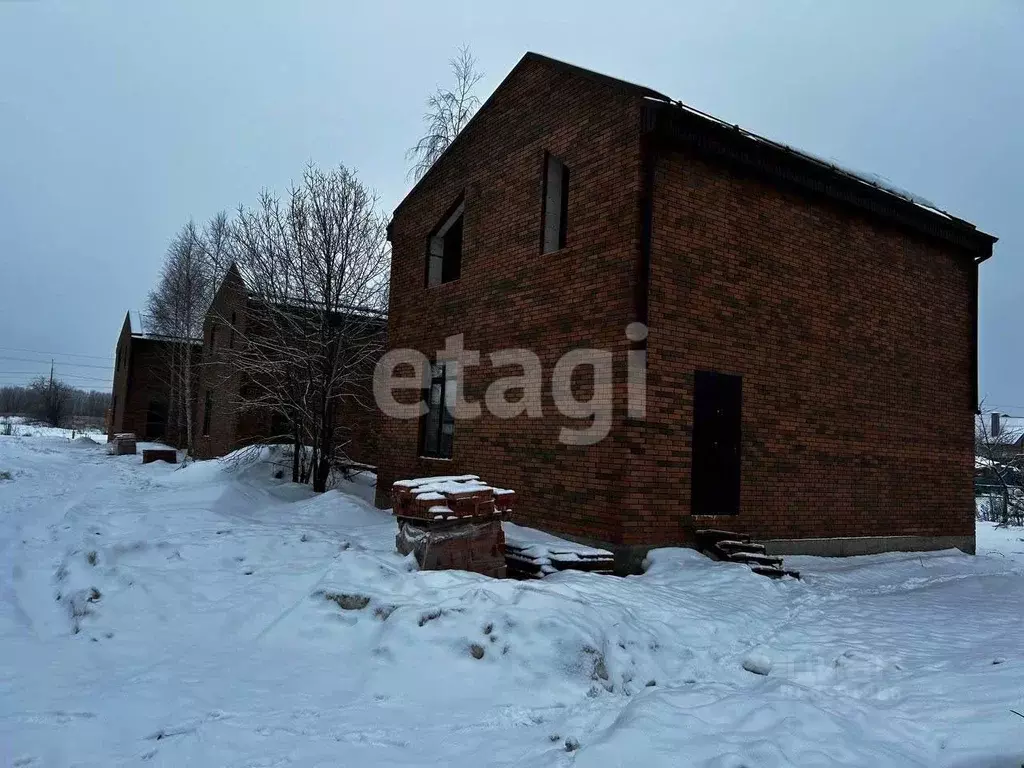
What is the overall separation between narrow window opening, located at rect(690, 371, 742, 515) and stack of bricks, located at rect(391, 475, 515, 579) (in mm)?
2631

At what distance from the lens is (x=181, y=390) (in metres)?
28.7

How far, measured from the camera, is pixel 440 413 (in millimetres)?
10688

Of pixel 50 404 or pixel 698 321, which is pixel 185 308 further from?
pixel 50 404

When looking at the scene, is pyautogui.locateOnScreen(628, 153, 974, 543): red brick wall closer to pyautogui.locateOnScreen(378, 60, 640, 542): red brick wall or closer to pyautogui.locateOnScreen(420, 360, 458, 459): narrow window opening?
pyautogui.locateOnScreen(378, 60, 640, 542): red brick wall

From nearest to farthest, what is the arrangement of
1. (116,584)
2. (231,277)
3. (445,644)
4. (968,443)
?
(445,644) → (116,584) → (968,443) → (231,277)

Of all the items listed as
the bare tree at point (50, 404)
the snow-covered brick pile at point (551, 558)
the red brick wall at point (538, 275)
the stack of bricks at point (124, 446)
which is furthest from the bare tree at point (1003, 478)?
the bare tree at point (50, 404)

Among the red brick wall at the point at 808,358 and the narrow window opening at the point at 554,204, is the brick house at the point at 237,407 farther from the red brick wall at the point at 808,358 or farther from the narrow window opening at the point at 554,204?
the red brick wall at the point at 808,358

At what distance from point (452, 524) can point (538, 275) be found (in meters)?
3.98

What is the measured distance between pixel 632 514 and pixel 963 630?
10.3ft

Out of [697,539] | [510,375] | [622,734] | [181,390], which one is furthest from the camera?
[181,390]

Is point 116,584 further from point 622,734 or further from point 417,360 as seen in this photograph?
point 417,360

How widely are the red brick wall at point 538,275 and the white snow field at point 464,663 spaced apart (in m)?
1.66

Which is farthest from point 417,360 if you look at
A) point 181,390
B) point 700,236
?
point 181,390

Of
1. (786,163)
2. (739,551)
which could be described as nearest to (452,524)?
(739,551)
